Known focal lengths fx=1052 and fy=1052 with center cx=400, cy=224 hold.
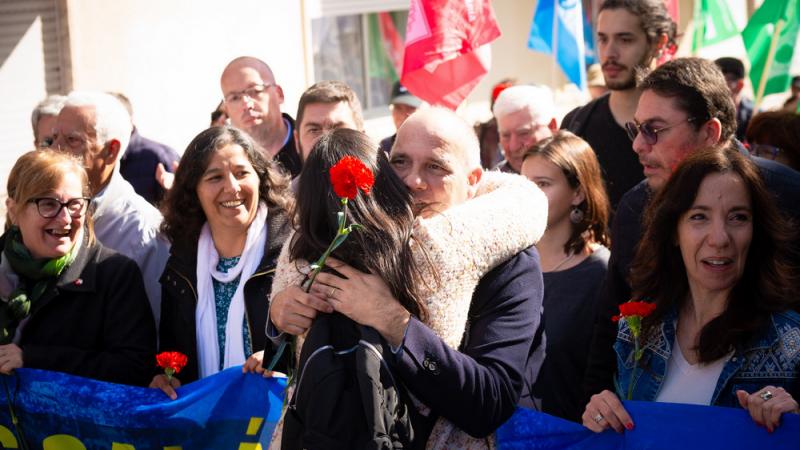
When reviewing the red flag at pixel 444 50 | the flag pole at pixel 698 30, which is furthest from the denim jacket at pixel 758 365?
the flag pole at pixel 698 30

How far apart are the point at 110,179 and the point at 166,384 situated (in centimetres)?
162

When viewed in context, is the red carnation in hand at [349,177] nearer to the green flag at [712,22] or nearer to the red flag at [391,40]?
the green flag at [712,22]

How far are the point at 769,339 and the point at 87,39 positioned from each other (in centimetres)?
633

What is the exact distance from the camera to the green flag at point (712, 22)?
9055mm

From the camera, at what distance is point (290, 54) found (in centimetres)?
1030

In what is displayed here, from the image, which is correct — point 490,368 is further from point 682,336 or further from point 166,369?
point 166,369

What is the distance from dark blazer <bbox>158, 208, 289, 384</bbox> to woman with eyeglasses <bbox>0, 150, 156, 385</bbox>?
87 mm

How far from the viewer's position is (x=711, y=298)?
134 inches

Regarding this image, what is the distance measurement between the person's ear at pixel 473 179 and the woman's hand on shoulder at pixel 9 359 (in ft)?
6.83

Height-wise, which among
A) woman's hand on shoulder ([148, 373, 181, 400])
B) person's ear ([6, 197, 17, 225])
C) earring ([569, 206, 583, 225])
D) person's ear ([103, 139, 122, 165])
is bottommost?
woman's hand on shoulder ([148, 373, 181, 400])

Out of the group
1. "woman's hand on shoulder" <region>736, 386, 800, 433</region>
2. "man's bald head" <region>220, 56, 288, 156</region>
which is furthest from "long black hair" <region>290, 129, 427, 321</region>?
"man's bald head" <region>220, 56, 288, 156</region>

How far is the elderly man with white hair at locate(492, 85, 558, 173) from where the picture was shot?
6172 mm

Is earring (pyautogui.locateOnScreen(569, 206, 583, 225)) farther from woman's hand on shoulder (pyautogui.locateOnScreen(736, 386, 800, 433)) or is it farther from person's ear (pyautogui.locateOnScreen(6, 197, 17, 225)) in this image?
person's ear (pyautogui.locateOnScreen(6, 197, 17, 225))

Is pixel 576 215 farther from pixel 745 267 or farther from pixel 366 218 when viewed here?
pixel 366 218
